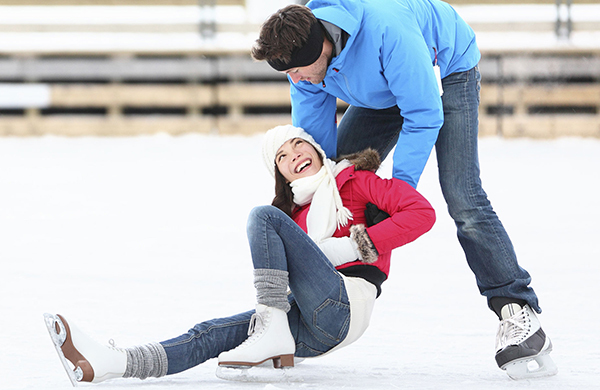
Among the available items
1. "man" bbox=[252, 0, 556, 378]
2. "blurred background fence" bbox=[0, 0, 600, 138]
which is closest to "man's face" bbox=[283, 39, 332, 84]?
"man" bbox=[252, 0, 556, 378]

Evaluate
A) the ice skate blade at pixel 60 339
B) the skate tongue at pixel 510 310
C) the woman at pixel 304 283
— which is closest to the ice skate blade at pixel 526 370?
the skate tongue at pixel 510 310

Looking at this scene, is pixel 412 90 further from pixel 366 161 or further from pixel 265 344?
pixel 265 344

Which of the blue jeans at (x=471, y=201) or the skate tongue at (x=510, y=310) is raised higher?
the blue jeans at (x=471, y=201)

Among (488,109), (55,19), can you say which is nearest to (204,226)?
(488,109)

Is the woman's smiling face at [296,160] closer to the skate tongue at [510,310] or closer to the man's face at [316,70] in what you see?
the man's face at [316,70]

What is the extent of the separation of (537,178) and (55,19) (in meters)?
5.60

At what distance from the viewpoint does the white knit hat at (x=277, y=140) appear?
1.62m

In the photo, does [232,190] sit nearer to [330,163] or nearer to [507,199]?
[507,199]

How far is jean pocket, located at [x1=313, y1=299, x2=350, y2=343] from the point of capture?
4.66 feet

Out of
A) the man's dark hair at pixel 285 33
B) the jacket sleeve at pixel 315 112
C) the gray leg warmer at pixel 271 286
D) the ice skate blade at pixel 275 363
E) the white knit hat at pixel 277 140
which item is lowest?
the ice skate blade at pixel 275 363

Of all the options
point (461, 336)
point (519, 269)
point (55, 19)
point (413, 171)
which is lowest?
point (461, 336)

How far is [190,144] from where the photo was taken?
705 centimetres

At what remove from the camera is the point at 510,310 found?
5.18 ft

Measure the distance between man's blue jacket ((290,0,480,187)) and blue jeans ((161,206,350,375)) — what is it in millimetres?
275
